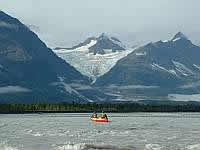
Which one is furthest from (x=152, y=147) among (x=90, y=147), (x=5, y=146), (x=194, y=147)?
(x=5, y=146)

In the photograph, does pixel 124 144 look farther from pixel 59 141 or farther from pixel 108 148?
pixel 59 141

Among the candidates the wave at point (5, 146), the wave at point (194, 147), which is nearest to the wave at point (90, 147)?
the wave at point (5, 146)

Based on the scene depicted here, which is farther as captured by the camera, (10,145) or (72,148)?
(10,145)

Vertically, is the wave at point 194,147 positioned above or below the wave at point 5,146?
above

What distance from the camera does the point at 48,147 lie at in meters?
88.9

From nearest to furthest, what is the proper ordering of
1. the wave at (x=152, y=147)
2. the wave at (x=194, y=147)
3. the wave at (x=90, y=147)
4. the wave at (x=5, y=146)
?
the wave at (x=90, y=147), the wave at (x=152, y=147), the wave at (x=194, y=147), the wave at (x=5, y=146)

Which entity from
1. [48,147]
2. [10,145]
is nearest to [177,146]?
[48,147]

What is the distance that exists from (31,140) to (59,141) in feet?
21.5

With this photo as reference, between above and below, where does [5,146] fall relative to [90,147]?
below

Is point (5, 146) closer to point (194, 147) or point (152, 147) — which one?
point (152, 147)

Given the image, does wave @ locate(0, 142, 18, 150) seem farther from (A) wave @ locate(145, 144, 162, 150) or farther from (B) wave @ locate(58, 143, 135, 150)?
(A) wave @ locate(145, 144, 162, 150)

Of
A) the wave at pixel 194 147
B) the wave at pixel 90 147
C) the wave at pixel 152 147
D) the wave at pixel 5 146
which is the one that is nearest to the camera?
the wave at pixel 90 147

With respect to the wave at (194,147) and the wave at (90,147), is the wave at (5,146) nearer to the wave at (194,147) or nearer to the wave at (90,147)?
the wave at (90,147)

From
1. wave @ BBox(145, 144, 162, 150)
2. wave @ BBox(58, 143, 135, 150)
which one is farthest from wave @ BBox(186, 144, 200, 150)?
wave @ BBox(58, 143, 135, 150)
